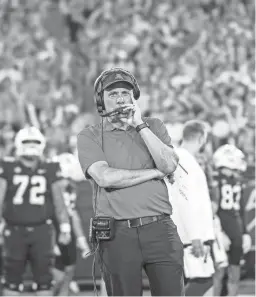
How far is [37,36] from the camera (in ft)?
48.1

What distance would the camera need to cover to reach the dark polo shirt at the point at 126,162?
13.6 feet

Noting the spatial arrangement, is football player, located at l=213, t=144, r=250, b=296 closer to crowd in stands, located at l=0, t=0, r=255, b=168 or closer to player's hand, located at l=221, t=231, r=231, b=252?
player's hand, located at l=221, t=231, r=231, b=252

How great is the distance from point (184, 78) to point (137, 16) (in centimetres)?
277

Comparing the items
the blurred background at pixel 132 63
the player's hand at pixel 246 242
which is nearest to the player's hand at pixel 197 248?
the player's hand at pixel 246 242

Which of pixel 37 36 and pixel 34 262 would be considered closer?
pixel 34 262

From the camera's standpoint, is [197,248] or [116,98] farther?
[197,248]

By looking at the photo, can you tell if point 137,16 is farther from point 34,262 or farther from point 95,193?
point 95,193

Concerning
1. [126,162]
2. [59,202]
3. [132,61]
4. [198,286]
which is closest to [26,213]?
[59,202]

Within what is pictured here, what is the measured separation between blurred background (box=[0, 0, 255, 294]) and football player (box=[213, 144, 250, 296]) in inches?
32.6

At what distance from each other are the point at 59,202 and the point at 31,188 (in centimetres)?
34

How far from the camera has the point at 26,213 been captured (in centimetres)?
725

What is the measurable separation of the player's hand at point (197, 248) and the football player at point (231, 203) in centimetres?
311

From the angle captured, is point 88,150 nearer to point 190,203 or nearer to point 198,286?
point 190,203

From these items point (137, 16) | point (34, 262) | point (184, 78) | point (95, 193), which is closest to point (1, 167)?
point (34, 262)
